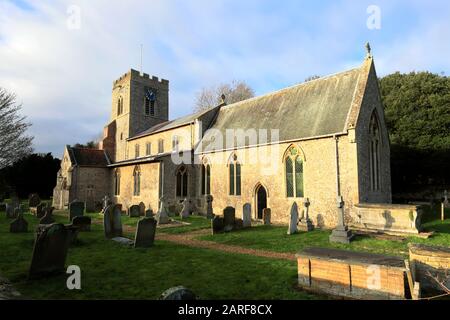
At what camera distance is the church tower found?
3531 cm

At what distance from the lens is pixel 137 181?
25359mm

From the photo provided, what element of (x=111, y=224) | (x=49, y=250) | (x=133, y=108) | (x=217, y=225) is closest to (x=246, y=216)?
(x=217, y=225)

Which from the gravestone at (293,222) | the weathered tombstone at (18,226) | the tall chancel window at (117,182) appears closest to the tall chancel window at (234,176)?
the gravestone at (293,222)

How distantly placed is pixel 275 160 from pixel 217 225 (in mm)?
6125

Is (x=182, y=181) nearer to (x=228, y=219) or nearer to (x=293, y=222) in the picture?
(x=228, y=219)

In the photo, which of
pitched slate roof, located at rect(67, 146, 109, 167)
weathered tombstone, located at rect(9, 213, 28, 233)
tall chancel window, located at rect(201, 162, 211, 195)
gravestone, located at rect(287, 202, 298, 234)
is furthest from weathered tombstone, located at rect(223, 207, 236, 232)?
pitched slate roof, located at rect(67, 146, 109, 167)

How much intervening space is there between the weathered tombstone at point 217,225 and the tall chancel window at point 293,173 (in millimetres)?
4975

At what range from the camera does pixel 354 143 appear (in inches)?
579

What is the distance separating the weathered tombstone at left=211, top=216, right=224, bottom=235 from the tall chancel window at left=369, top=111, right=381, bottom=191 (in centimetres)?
873

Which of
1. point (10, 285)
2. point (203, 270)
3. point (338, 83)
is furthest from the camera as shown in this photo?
point (338, 83)

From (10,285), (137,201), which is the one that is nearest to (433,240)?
(10,285)
